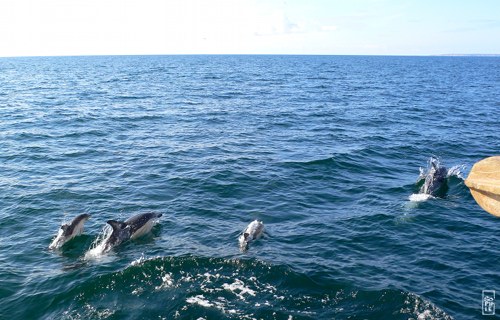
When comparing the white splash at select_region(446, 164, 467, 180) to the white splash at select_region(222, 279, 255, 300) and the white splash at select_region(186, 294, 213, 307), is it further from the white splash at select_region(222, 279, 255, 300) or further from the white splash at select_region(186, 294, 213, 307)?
the white splash at select_region(186, 294, 213, 307)

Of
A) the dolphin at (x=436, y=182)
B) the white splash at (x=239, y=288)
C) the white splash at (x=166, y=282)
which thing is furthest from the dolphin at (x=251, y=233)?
the dolphin at (x=436, y=182)

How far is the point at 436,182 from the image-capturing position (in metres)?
23.5

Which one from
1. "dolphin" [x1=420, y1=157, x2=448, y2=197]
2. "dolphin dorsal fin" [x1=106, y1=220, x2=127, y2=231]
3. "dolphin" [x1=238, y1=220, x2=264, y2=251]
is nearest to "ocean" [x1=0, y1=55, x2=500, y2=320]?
"dolphin" [x1=238, y1=220, x2=264, y2=251]

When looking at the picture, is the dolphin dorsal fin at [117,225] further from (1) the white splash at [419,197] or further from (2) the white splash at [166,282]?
(1) the white splash at [419,197]

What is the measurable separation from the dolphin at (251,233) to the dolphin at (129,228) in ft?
15.1

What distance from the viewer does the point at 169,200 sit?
2219 centimetres

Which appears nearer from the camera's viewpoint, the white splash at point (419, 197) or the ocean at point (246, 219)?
the ocean at point (246, 219)

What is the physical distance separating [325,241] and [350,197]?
5.83 m

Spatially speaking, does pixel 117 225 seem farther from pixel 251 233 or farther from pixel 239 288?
pixel 239 288

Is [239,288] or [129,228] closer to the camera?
[239,288]
